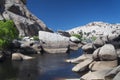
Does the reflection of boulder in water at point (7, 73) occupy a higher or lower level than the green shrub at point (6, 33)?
lower

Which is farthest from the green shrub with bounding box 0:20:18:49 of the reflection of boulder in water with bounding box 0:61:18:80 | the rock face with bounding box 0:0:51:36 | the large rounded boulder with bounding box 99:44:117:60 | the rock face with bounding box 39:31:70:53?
the rock face with bounding box 0:0:51:36

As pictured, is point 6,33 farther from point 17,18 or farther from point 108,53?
point 17,18

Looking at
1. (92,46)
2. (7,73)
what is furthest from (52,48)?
(7,73)

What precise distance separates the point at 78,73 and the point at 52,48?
5361 cm

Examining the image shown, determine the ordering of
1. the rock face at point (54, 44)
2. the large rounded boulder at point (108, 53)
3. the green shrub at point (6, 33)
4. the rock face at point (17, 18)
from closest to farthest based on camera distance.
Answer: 1. the large rounded boulder at point (108, 53)
2. the green shrub at point (6, 33)
3. the rock face at point (54, 44)
4. the rock face at point (17, 18)

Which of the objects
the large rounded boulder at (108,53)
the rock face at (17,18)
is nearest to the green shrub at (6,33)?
the large rounded boulder at (108,53)

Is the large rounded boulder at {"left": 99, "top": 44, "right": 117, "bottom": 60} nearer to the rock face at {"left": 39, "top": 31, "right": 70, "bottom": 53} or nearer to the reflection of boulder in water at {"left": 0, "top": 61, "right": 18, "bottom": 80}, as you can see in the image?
the reflection of boulder in water at {"left": 0, "top": 61, "right": 18, "bottom": 80}

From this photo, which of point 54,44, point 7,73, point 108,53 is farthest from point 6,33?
point 108,53

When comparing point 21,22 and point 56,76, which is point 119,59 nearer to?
point 56,76

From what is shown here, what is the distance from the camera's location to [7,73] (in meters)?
56.2

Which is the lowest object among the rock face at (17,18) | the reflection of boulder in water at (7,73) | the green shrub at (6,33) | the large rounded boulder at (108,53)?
the reflection of boulder in water at (7,73)

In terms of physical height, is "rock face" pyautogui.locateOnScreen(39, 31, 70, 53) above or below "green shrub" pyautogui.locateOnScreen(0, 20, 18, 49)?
below

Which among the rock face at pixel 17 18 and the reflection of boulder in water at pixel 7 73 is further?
the rock face at pixel 17 18

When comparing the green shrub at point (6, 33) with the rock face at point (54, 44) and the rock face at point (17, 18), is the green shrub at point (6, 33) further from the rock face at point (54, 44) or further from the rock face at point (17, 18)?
the rock face at point (17, 18)
